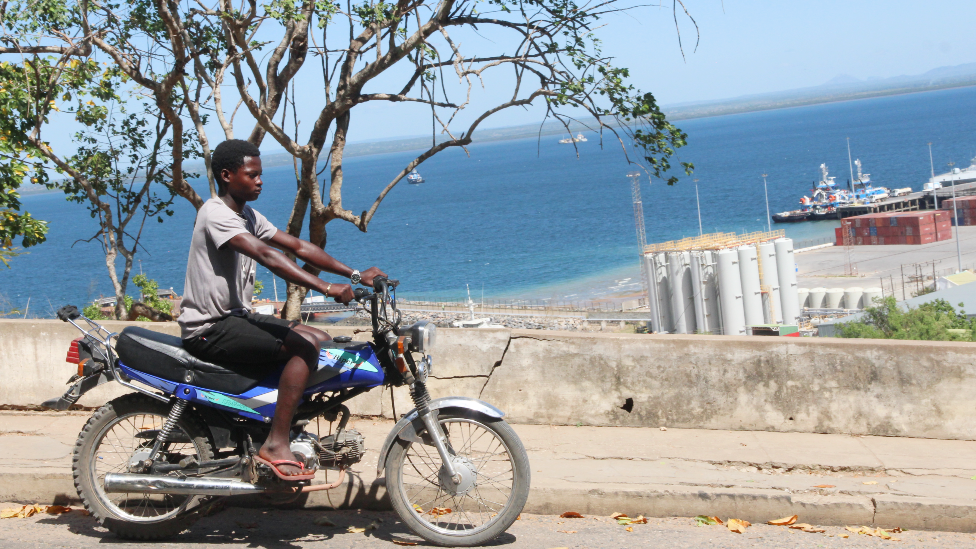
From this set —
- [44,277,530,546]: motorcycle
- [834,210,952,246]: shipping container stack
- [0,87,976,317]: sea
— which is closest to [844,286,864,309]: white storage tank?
[0,87,976,317]: sea

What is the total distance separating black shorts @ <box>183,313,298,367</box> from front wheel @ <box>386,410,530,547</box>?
2.54ft

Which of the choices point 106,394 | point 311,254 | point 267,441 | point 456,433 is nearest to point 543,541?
→ point 456,433

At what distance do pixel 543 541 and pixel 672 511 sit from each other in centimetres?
83

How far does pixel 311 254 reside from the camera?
4059 mm

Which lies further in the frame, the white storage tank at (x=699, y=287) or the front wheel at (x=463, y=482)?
the white storage tank at (x=699, y=287)

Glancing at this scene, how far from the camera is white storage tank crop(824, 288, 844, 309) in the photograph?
61.6 m

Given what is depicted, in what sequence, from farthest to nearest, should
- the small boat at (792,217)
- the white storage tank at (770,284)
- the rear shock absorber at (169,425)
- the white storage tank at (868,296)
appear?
the small boat at (792,217) < the white storage tank at (868,296) < the white storage tank at (770,284) < the rear shock absorber at (169,425)

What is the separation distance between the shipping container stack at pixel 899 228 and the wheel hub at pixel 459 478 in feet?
319

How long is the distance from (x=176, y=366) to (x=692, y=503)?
2.77 m

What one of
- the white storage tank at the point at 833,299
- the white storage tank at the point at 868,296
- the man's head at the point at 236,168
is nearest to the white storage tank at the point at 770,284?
the white storage tank at the point at 833,299

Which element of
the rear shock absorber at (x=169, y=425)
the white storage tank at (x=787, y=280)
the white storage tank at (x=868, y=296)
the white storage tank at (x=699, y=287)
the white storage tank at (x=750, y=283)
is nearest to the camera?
the rear shock absorber at (x=169, y=425)

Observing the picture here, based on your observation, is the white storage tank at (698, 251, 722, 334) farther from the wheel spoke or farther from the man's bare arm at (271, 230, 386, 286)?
the man's bare arm at (271, 230, 386, 286)

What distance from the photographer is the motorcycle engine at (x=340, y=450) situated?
4027 mm

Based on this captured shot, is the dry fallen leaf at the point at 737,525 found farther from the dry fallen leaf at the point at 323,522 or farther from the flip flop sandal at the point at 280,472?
the flip flop sandal at the point at 280,472
